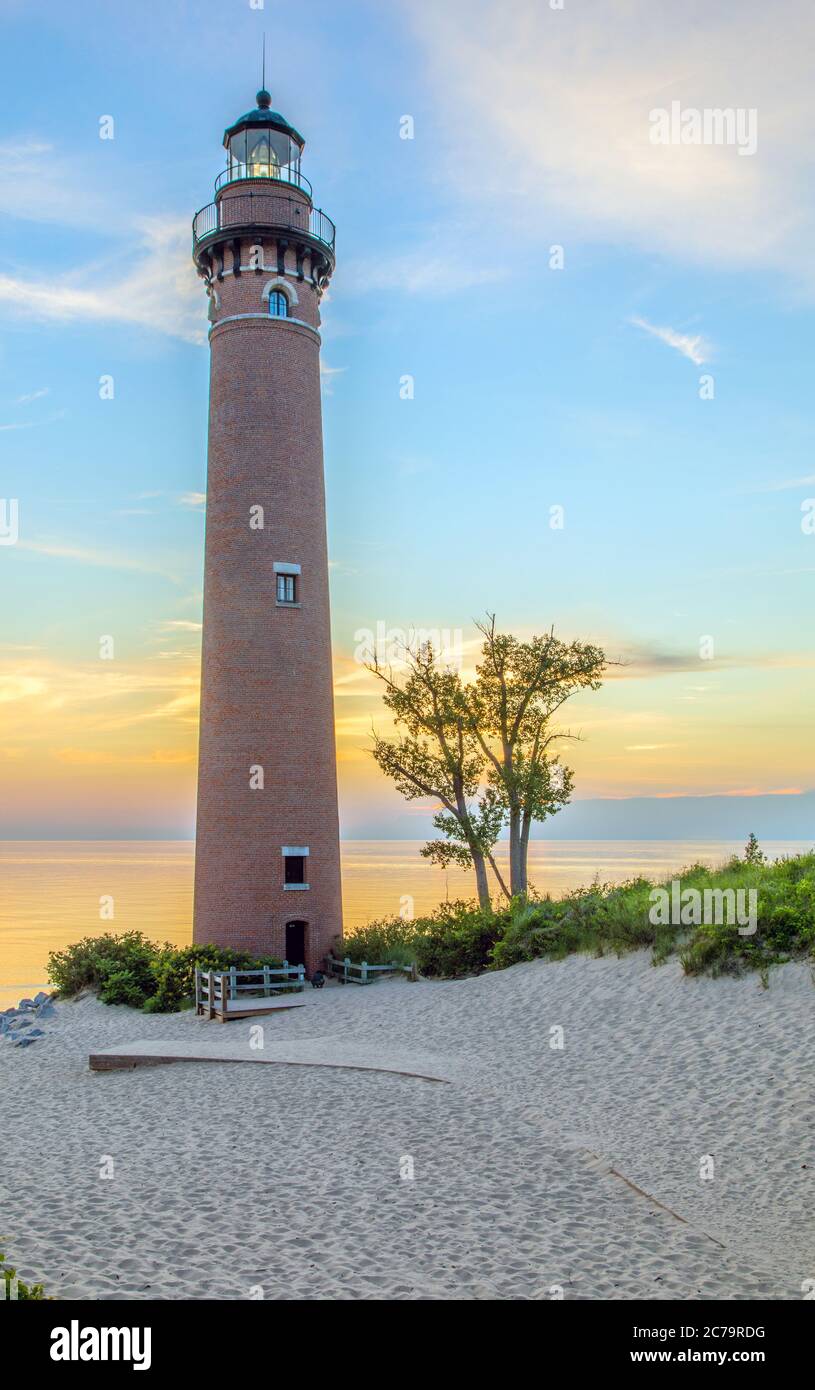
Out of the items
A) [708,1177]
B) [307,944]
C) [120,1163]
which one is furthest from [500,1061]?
[307,944]

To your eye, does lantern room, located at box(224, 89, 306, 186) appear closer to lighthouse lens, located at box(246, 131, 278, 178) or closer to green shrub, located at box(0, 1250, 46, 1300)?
lighthouse lens, located at box(246, 131, 278, 178)

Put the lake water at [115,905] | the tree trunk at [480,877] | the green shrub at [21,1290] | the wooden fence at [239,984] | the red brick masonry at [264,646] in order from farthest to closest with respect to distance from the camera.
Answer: the lake water at [115,905] < the tree trunk at [480,877] < the red brick masonry at [264,646] < the wooden fence at [239,984] < the green shrub at [21,1290]

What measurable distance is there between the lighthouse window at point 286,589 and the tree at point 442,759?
6.48m

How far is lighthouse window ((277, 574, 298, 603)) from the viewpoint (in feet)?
91.1

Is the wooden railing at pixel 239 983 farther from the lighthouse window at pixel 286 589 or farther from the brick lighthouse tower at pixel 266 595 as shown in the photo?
the lighthouse window at pixel 286 589

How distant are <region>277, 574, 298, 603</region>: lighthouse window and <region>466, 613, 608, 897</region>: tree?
7957mm

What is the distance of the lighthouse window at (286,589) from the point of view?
91.1 feet

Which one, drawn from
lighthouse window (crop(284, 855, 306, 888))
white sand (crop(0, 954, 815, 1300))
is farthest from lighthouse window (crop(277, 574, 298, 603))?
white sand (crop(0, 954, 815, 1300))

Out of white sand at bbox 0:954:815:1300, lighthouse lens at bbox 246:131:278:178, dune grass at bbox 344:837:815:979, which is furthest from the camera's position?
lighthouse lens at bbox 246:131:278:178

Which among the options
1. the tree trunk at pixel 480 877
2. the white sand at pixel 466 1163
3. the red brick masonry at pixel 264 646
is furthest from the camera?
the tree trunk at pixel 480 877

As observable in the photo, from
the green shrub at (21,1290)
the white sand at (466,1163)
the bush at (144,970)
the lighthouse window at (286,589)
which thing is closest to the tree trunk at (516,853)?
the bush at (144,970)

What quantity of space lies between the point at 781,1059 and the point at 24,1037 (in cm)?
1726
